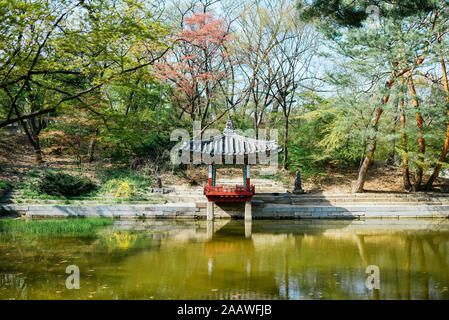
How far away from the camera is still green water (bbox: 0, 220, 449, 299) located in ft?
17.9

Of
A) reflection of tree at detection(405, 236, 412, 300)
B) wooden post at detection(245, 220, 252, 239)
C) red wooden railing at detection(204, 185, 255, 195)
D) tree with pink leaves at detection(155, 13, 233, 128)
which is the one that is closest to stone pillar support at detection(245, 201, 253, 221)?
wooden post at detection(245, 220, 252, 239)

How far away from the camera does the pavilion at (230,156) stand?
13.5 meters

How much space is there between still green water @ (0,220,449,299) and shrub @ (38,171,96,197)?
479 cm

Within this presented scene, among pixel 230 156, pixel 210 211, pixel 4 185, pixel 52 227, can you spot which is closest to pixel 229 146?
pixel 230 156

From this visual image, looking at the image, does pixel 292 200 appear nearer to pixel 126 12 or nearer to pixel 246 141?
pixel 246 141

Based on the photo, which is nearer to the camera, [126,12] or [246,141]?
[126,12]

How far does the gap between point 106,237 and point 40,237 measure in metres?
1.83

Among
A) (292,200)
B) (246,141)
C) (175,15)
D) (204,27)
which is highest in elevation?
(175,15)

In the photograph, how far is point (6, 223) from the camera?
11.7 metres

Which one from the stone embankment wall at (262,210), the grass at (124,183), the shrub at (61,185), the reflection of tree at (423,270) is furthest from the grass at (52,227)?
the reflection of tree at (423,270)

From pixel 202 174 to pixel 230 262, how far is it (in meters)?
12.0
